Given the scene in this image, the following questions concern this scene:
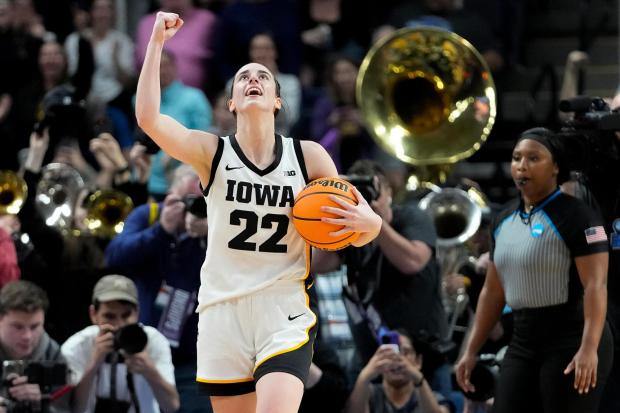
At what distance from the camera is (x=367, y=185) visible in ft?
21.2

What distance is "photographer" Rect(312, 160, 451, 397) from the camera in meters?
6.73

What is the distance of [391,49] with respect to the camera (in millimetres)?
8586

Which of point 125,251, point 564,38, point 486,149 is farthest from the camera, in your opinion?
point 564,38

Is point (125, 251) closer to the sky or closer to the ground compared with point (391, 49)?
closer to the ground

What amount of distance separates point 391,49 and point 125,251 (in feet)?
8.55

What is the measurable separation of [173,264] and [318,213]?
7.78 feet

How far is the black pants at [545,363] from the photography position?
5.48 meters

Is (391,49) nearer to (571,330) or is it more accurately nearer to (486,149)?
(486,149)

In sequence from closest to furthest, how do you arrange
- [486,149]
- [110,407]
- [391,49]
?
[110,407] → [391,49] → [486,149]

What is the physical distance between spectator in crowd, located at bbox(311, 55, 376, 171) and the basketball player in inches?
151

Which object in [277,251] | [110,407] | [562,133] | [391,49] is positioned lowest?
[110,407]

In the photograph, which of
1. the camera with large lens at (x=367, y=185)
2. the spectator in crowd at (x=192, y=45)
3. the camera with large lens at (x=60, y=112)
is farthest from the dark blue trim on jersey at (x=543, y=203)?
the spectator in crowd at (x=192, y=45)

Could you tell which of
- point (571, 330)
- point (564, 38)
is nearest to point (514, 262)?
point (571, 330)

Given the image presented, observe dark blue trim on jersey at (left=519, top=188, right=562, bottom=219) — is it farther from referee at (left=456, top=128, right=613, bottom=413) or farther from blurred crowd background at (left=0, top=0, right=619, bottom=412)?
blurred crowd background at (left=0, top=0, right=619, bottom=412)
